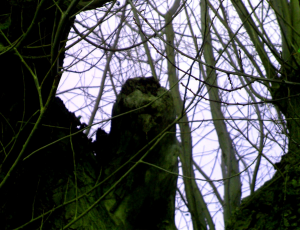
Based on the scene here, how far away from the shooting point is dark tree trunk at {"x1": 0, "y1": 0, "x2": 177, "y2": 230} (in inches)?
86.2

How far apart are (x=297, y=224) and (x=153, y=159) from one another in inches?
42.7

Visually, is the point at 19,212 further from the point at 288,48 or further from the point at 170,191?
the point at 288,48

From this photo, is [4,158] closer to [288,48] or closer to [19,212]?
[19,212]

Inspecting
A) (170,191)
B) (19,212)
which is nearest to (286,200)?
(170,191)

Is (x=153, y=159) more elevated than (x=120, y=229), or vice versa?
(x=153, y=159)

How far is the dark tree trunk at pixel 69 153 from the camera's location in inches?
86.2

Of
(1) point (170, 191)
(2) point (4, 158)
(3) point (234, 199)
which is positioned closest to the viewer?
(2) point (4, 158)

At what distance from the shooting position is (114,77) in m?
4.60

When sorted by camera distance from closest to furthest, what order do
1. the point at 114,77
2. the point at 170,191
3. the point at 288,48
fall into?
the point at 170,191, the point at 288,48, the point at 114,77

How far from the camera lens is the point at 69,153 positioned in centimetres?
240

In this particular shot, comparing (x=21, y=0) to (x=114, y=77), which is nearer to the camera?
(x=21, y=0)

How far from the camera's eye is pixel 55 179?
7.50 ft

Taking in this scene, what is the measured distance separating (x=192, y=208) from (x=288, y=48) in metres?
1.70

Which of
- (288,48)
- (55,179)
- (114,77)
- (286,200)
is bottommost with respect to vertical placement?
(286,200)
